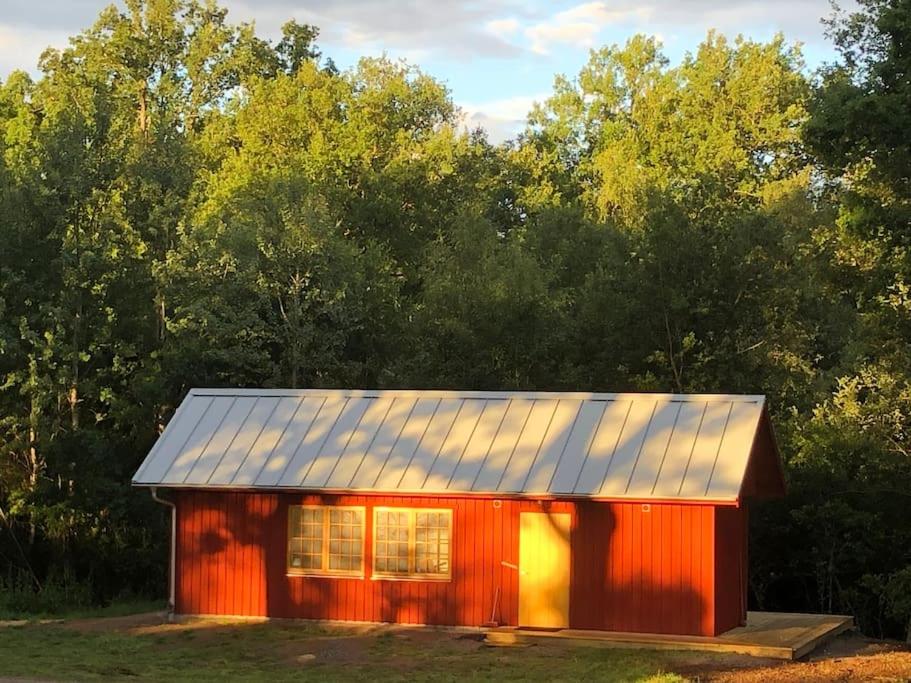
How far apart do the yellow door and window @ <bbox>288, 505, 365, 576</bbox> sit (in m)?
2.64

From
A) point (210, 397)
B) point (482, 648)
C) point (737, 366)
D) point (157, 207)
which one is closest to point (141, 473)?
point (210, 397)

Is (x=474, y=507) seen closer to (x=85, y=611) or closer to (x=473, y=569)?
(x=473, y=569)

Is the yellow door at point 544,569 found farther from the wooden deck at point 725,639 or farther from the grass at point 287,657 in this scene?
the grass at point 287,657

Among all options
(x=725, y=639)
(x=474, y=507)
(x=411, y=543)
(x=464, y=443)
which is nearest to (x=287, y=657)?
(x=411, y=543)

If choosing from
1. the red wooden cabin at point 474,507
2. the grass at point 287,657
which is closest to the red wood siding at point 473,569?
the red wooden cabin at point 474,507

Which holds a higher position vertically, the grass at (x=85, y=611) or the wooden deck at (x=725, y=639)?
the wooden deck at (x=725, y=639)

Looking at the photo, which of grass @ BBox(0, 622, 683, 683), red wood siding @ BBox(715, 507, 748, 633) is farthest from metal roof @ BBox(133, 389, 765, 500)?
grass @ BBox(0, 622, 683, 683)

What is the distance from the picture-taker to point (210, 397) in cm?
2317

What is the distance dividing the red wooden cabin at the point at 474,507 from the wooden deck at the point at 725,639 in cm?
26

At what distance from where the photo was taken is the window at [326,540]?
20.5 meters

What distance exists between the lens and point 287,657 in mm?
17391

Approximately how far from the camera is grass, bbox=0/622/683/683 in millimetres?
15625

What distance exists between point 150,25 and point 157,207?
27.4 metres

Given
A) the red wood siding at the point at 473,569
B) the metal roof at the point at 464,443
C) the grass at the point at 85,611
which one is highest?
the metal roof at the point at 464,443
